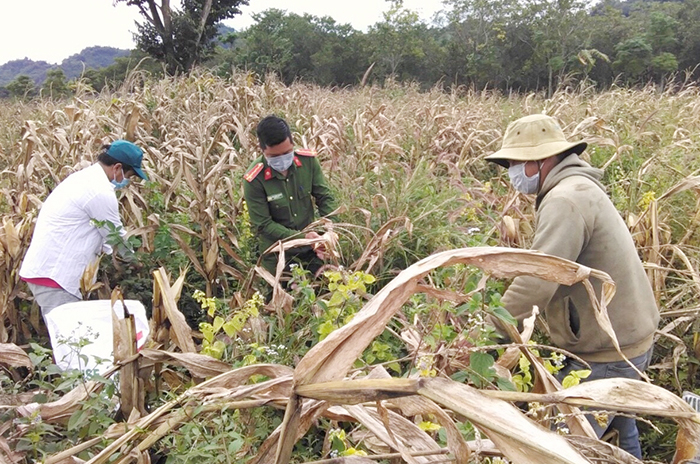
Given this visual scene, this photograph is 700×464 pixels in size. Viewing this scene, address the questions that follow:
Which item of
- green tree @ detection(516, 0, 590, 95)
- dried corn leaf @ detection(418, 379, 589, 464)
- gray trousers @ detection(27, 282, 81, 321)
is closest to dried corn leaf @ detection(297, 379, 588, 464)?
dried corn leaf @ detection(418, 379, 589, 464)

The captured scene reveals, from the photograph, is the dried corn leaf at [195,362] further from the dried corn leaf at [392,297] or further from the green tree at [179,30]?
the green tree at [179,30]

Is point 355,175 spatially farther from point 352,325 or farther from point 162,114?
point 352,325

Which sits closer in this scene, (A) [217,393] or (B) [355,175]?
(A) [217,393]

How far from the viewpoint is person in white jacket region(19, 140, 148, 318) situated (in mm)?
3127

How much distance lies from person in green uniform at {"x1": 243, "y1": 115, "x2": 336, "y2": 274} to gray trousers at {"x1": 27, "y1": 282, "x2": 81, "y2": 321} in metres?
1.23

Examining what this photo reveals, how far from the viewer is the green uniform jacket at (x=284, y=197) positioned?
140 inches

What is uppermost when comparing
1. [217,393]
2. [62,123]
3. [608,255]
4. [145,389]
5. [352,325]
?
[62,123]

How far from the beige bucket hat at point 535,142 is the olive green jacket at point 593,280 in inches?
3.2

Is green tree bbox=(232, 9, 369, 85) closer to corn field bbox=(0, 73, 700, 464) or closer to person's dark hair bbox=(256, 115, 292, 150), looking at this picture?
corn field bbox=(0, 73, 700, 464)

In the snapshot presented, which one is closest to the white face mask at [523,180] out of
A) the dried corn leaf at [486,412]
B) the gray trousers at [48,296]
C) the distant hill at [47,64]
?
the dried corn leaf at [486,412]

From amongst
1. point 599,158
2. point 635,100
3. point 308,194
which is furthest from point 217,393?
point 635,100

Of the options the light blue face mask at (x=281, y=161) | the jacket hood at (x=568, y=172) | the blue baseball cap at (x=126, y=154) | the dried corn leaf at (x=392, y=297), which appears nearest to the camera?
the dried corn leaf at (x=392, y=297)

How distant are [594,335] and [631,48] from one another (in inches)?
1141

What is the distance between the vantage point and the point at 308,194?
3.78 meters
